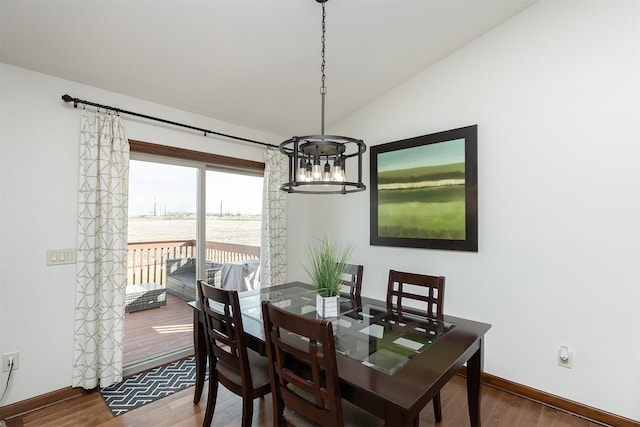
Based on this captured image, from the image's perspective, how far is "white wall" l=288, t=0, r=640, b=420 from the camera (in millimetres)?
2016

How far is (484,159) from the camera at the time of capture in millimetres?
2598

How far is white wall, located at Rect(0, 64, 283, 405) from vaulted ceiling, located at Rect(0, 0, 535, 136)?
211 millimetres

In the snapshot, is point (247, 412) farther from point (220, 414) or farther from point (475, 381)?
point (475, 381)

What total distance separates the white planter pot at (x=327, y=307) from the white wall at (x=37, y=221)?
1.95 metres

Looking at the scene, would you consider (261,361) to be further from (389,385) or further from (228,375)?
(389,385)

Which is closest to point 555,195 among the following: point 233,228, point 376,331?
point 376,331

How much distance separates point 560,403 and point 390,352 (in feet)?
5.73

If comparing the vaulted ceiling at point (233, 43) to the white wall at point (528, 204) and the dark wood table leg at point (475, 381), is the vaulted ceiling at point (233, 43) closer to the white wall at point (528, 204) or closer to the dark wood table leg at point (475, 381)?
the white wall at point (528, 204)

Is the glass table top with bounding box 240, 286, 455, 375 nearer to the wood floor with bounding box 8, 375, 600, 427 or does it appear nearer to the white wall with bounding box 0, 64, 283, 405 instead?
the wood floor with bounding box 8, 375, 600, 427

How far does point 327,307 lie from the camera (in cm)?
197

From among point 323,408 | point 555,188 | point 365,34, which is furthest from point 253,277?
point 555,188

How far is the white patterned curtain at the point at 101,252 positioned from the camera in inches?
93.0

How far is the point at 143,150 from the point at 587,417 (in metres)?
4.06

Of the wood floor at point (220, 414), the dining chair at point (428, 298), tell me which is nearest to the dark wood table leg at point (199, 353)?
the wood floor at point (220, 414)
